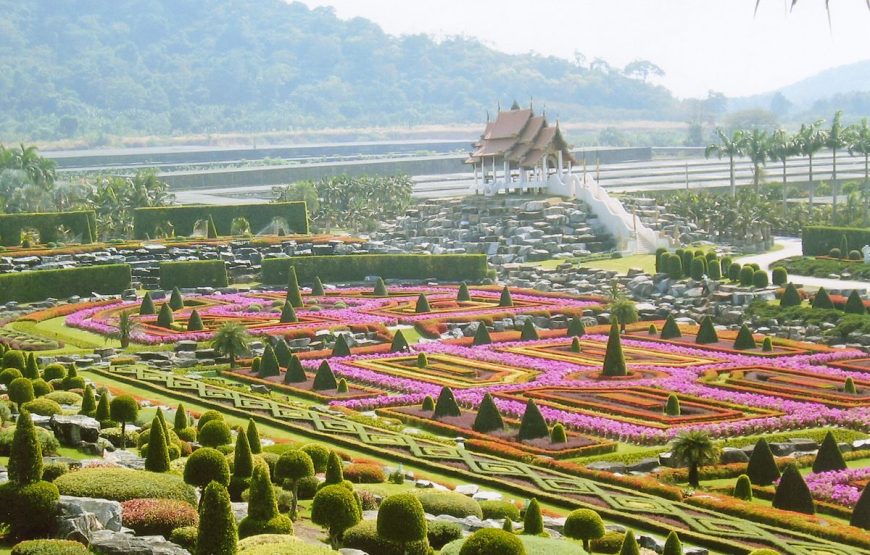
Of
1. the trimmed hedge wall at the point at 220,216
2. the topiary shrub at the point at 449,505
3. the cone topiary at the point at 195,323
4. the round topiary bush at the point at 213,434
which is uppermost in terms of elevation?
the trimmed hedge wall at the point at 220,216

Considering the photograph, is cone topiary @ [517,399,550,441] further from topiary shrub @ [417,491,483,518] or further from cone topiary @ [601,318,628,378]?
cone topiary @ [601,318,628,378]

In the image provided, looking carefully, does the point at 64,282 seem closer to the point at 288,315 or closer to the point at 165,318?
the point at 165,318

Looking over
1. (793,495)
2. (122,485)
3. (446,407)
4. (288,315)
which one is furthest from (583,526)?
(288,315)

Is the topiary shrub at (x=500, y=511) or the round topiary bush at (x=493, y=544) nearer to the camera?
the round topiary bush at (x=493, y=544)

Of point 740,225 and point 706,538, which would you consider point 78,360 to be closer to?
point 706,538

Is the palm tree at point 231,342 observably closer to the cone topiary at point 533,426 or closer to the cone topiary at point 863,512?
the cone topiary at point 533,426

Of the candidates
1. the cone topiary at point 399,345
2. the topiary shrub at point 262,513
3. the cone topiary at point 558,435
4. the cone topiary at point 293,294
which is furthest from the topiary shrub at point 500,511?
the cone topiary at point 293,294

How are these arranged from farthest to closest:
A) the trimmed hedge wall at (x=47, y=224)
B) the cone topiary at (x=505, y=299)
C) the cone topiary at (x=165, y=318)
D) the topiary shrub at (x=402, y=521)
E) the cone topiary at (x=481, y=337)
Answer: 1. the trimmed hedge wall at (x=47, y=224)
2. the cone topiary at (x=505, y=299)
3. the cone topiary at (x=165, y=318)
4. the cone topiary at (x=481, y=337)
5. the topiary shrub at (x=402, y=521)

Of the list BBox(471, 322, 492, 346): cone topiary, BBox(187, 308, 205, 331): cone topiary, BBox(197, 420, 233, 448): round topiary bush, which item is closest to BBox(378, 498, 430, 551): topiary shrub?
BBox(197, 420, 233, 448): round topiary bush
